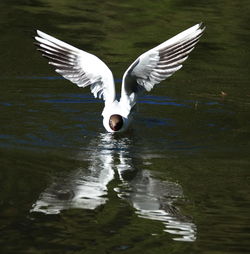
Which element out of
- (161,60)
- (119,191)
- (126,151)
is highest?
(161,60)

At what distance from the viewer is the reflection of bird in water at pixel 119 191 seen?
778cm

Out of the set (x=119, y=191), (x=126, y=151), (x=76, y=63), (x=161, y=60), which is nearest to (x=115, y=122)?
(x=126, y=151)

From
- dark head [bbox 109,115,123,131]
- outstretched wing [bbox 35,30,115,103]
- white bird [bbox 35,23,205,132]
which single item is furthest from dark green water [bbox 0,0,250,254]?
outstretched wing [bbox 35,30,115,103]

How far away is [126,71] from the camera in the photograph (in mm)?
10727

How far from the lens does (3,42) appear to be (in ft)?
51.2

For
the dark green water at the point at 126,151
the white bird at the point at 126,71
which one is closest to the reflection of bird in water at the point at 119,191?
the dark green water at the point at 126,151

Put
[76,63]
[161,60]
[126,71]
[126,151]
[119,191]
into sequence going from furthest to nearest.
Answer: [76,63], [161,60], [126,71], [126,151], [119,191]

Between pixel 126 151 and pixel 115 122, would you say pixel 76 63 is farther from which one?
pixel 126 151

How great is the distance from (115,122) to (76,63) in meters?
1.23

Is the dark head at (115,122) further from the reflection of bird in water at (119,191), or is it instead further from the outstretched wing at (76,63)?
the reflection of bird in water at (119,191)

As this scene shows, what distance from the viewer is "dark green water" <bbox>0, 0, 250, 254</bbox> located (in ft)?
24.2

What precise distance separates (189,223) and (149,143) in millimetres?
2841

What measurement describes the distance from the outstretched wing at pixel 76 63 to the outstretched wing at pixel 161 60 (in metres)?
0.37

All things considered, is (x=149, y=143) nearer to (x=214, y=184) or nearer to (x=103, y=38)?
(x=214, y=184)
